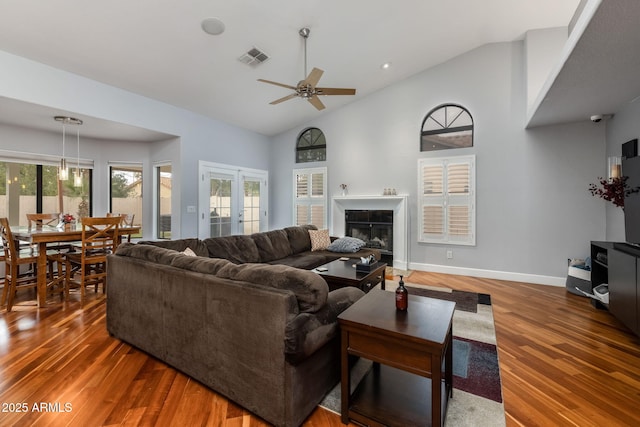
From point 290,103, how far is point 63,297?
4753mm

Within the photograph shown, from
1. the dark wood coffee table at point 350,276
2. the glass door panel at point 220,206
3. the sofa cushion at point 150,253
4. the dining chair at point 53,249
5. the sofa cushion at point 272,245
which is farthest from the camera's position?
the glass door panel at point 220,206

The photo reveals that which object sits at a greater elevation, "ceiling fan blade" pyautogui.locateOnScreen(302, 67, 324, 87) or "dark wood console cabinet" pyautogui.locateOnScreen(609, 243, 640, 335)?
"ceiling fan blade" pyautogui.locateOnScreen(302, 67, 324, 87)

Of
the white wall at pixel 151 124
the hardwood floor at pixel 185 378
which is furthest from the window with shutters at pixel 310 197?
the hardwood floor at pixel 185 378

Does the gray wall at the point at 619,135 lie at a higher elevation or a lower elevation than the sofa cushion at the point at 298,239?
higher

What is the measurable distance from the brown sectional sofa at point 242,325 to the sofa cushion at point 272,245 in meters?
1.77

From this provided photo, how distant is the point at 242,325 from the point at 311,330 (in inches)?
16.6

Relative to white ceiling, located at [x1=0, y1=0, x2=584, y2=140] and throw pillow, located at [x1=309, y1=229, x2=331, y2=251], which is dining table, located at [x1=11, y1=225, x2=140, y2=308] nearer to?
white ceiling, located at [x1=0, y1=0, x2=584, y2=140]

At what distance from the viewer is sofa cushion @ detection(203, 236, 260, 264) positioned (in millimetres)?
3561

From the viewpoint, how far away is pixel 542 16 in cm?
408

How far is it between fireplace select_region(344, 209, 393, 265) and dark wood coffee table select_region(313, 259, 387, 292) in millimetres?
2059

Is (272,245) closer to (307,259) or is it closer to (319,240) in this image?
(307,259)

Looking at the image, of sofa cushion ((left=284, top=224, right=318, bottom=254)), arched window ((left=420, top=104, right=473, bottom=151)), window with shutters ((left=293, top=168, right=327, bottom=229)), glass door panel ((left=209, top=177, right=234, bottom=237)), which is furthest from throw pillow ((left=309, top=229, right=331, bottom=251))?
arched window ((left=420, top=104, right=473, bottom=151))

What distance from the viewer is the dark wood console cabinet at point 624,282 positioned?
99.8 inches

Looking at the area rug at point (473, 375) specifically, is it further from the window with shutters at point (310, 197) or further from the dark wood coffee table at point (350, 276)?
the window with shutters at point (310, 197)
